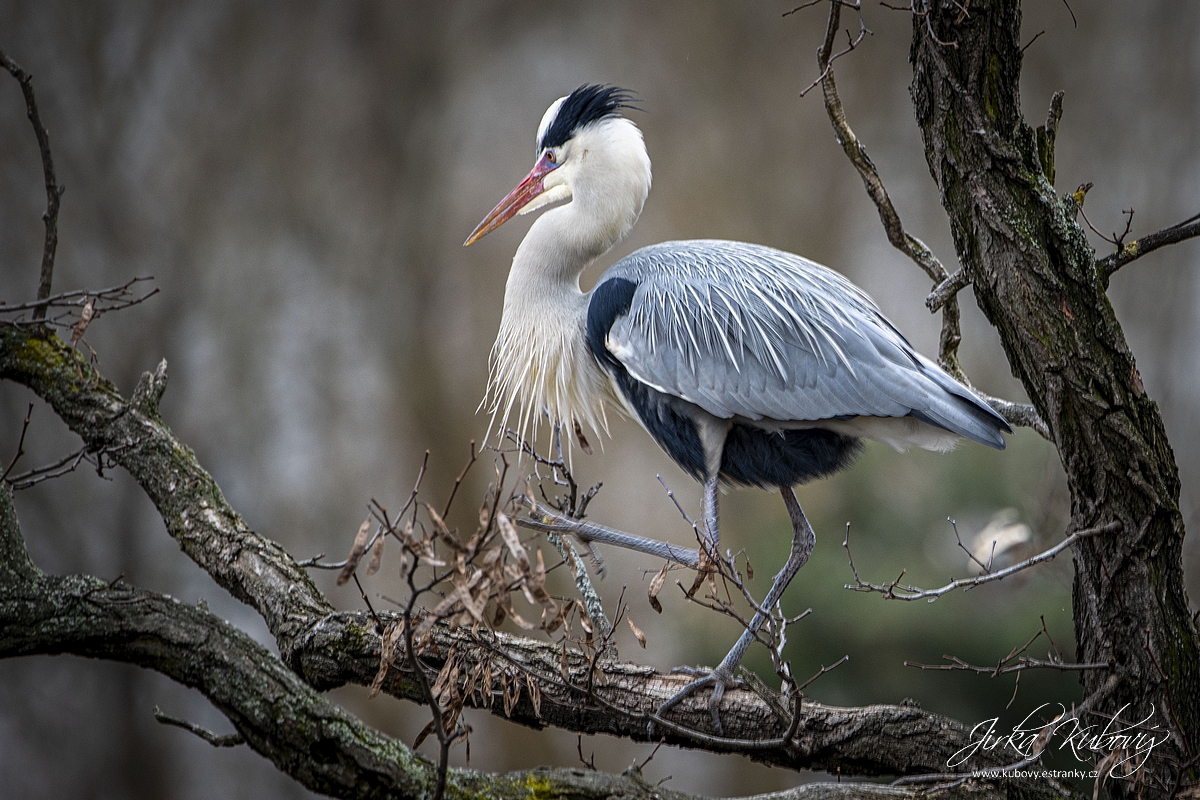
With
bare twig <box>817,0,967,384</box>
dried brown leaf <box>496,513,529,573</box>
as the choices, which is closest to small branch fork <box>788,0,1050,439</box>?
bare twig <box>817,0,967,384</box>

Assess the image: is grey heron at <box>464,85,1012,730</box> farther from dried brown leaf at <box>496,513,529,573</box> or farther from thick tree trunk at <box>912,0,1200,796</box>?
dried brown leaf at <box>496,513,529,573</box>

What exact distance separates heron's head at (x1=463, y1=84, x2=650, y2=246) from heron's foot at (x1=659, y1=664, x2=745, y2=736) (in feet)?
3.64

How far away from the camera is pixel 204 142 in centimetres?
492

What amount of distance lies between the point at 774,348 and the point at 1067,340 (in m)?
0.63

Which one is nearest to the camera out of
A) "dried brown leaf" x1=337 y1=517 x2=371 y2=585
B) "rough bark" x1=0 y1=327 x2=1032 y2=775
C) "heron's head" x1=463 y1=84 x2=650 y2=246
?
"dried brown leaf" x1=337 y1=517 x2=371 y2=585

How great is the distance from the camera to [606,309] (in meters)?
2.15

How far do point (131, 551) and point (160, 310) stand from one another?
1.20m

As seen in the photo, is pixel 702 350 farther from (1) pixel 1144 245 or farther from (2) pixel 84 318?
(2) pixel 84 318

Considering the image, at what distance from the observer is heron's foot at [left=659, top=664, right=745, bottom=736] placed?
5.39 feet

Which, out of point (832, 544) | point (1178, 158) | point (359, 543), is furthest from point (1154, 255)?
point (359, 543)

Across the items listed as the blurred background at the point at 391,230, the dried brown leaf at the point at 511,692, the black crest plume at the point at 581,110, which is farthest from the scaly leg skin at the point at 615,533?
the blurred background at the point at 391,230

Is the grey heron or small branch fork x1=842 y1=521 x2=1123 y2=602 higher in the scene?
the grey heron

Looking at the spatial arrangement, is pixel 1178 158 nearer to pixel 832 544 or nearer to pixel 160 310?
pixel 832 544

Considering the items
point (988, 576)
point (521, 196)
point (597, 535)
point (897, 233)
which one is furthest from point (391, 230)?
point (988, 576)
